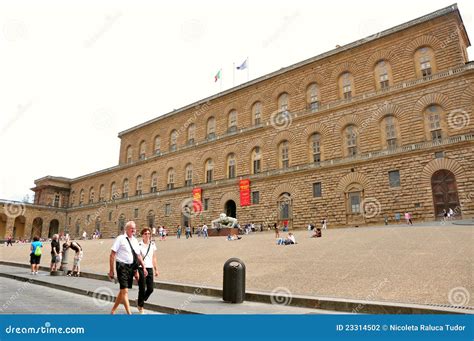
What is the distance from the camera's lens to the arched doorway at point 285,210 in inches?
1084

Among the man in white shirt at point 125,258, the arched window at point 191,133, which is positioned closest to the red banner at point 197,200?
the arched window at point 191,133

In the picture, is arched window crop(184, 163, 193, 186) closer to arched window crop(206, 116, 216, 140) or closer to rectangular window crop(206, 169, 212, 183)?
rectangular window crop(206, 169, 212, 183)

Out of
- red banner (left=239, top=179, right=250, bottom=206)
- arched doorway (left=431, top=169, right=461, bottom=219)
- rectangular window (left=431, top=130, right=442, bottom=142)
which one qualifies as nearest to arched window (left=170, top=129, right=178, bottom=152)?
red banner (left=239, top=179, right=250, bottom=206)

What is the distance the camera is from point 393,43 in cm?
2566

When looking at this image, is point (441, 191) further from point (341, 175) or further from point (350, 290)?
point (350, 290)

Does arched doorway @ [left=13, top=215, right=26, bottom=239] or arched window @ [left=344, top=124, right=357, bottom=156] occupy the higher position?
arched window @ [left=344, top=124, right=357, bottom=156]

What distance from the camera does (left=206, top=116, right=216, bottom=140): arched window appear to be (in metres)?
36.5

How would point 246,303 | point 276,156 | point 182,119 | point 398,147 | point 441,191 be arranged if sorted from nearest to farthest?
1. point 246,303
2. point 441,191
3. point 398,147
4. point 276,156
5. point 182,119

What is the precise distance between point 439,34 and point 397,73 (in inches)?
143

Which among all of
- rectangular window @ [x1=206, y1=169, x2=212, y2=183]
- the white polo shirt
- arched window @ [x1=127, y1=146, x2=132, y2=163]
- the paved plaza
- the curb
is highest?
arched window @ [x1=127, y1=146, x2=132, y2=163]

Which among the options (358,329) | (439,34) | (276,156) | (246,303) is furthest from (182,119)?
(358,329)

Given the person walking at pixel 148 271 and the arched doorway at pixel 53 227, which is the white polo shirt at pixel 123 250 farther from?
the arched doorway at pixel 53 227

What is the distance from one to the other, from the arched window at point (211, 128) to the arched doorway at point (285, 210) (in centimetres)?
1180

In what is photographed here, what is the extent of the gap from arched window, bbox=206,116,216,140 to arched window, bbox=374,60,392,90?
57.2 feet
